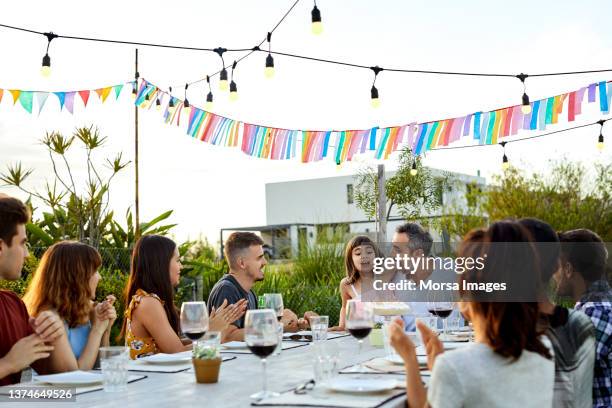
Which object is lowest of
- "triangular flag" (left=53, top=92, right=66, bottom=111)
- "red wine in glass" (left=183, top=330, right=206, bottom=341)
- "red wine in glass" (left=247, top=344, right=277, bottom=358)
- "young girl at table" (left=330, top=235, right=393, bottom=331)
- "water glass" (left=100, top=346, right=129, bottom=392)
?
"water glass" (left=100, top=346, right=129, bottom=392)

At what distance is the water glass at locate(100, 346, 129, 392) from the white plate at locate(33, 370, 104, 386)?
0.06 metres

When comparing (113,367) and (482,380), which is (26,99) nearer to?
(113,367)

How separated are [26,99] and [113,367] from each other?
24.3 feet

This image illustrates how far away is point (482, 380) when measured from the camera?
1.98 metres

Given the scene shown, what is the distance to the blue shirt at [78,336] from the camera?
3365 millimetres

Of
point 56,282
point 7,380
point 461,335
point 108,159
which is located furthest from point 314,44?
point 7,380

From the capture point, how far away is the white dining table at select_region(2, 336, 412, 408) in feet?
7.81

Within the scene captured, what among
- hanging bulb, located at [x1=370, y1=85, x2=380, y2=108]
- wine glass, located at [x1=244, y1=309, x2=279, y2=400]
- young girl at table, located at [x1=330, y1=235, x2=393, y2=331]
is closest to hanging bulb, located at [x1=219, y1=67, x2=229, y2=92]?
hanging bulb, located at [x1=370, y1=85, x2=380, y2=108]

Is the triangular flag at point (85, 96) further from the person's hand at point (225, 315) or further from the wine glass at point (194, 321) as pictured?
A: the wine glass at point (194, 321)

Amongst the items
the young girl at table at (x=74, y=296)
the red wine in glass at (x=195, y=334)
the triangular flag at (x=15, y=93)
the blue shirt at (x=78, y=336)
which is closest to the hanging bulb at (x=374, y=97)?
the young girl at table at (x=74, y=296)

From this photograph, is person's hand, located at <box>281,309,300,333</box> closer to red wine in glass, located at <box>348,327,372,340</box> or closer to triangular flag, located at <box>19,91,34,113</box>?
red wine in glass, located at <box>348,327,372,340</box>

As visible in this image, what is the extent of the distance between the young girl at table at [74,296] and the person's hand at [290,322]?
1.47 metres

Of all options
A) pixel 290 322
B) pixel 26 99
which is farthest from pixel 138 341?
pixel 26 99

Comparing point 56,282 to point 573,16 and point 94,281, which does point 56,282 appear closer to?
point 94,281
